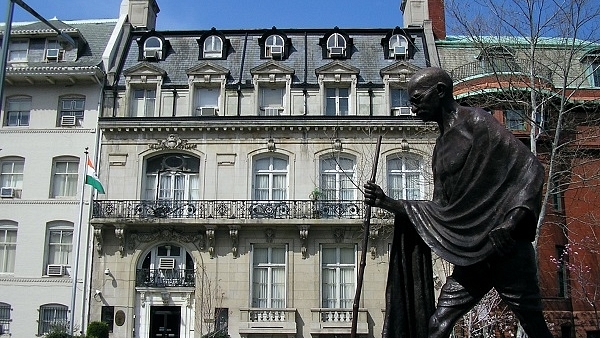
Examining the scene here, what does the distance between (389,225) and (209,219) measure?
780cm

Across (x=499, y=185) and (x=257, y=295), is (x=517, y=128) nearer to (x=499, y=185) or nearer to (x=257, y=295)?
(x=257, y=295)

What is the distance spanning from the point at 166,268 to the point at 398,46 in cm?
1535

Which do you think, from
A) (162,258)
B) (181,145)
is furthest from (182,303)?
(181,145)

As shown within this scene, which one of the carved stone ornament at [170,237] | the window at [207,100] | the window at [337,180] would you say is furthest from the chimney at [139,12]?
the window at [337,180]

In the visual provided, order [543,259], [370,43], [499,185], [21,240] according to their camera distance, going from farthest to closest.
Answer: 1. [370,43]
2. [21,240]
3. [543,259]
4. [499,185]

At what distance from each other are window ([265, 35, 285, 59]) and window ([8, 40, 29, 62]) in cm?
1195

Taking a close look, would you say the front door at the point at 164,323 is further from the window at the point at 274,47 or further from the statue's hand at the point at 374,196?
the statue's hand at the point at 374,196

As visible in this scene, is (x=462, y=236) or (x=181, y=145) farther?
(x=181, y=145)

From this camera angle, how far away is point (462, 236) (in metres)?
5.16

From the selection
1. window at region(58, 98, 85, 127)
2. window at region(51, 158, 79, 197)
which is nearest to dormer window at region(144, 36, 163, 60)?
window at region(58, 98, 85, 127)

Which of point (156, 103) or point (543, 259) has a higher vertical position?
point (156, 103)

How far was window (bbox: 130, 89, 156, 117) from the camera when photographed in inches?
1238

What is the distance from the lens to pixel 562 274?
28875 mm

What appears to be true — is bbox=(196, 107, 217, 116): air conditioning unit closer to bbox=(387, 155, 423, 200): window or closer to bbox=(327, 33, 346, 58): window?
bbox=(327, 33, 346, 58): window
